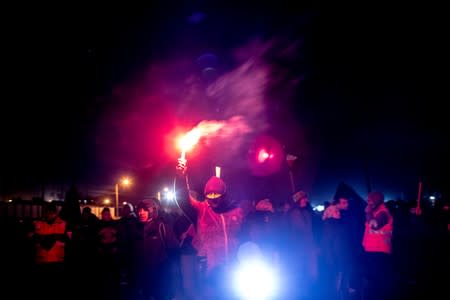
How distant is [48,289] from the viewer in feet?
26.7

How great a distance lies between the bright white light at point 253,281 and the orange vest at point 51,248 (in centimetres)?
416

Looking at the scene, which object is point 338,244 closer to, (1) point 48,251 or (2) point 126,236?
(2) point 126,236

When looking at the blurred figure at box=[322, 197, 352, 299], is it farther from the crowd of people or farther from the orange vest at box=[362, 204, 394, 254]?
the orange vest at box=[362, 204, 394, 254]

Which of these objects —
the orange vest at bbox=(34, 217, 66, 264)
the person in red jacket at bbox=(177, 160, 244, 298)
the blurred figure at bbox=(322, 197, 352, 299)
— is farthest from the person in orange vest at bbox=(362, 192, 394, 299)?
the orange vest at bbox=(34, 217, 66, 264)

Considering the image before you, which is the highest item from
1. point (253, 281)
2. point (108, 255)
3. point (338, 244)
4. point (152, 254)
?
point (152, 254)

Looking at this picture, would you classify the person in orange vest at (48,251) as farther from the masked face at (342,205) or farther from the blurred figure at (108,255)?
the masked face at (342,205)

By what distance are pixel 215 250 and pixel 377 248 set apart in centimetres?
377

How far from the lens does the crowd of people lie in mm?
5324

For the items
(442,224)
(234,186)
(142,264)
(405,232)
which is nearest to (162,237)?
(142,264)

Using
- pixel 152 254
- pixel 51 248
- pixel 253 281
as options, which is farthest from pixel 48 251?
pixel 253 281

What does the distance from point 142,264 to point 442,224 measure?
10.7 metres

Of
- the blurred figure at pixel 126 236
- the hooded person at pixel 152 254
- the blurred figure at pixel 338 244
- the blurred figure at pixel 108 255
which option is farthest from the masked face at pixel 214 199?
the blurred figure at pixel 108 255

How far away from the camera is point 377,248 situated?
24.6 ft

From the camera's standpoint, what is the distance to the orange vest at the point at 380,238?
7461 millimetres
